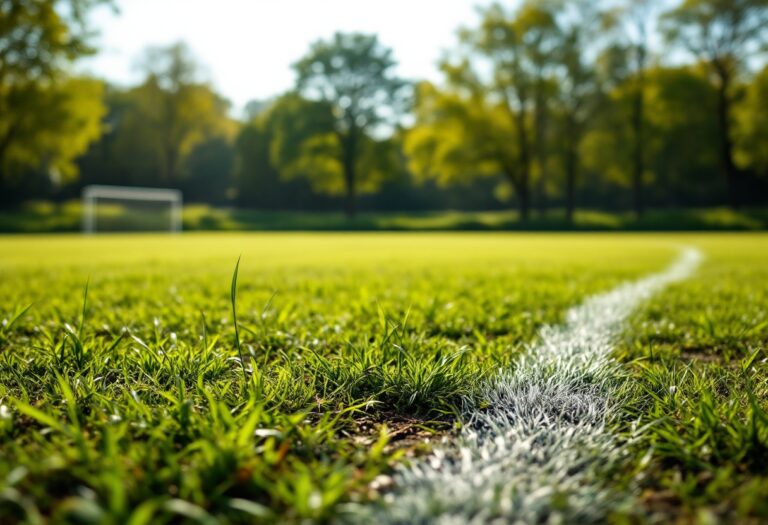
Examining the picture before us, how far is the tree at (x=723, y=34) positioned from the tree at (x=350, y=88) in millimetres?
19037

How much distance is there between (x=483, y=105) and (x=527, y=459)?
38050 mm

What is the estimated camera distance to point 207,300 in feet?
14.3

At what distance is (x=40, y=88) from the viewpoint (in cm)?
3103

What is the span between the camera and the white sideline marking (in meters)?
1.21

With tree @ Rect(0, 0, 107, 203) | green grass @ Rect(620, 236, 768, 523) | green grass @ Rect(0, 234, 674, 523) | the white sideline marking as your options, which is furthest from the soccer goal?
the white sideline marking

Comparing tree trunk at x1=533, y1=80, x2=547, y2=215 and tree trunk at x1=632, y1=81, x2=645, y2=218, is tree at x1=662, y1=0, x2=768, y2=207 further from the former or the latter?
tree trunk at x1=533, y1=80, x2=547, y2=215

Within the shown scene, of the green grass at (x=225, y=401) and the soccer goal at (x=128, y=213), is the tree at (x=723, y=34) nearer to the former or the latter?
the soccer goal at (x=128, y=213)

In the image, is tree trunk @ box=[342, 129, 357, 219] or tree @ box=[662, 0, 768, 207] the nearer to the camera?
tree @ box=[662, 0, 768, 207]

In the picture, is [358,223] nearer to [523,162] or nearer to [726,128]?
[523,162]

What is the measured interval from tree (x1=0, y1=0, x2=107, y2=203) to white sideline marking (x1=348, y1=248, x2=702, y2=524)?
32.3 metres

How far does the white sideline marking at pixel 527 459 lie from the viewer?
3.96 feet

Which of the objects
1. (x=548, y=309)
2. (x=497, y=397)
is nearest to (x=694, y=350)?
(x=548, y=309)

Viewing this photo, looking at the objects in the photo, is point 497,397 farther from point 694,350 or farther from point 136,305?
point 136,305

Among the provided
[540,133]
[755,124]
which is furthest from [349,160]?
[755,124]
